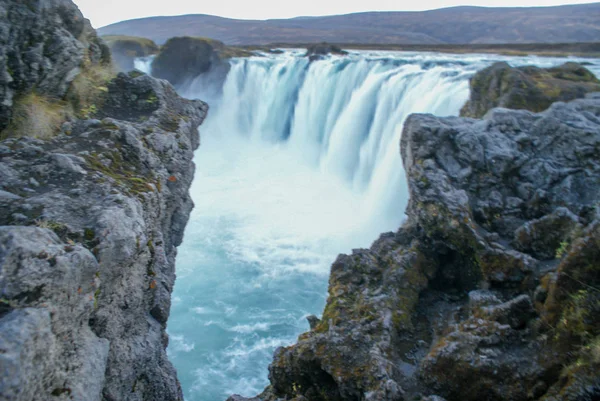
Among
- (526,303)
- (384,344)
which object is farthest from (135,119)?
(526,303)

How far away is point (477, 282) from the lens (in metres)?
7.08

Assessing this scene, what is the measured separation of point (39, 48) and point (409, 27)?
269 feet

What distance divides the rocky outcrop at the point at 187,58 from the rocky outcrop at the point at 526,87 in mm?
24061

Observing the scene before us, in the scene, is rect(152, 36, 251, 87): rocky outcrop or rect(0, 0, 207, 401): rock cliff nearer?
rect(0, 0, 207, 401): rock cliff

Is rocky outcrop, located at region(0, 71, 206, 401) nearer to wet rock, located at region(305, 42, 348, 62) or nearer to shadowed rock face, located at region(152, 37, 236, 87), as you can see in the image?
wet rock, located at region(305, 42, 348, 62)

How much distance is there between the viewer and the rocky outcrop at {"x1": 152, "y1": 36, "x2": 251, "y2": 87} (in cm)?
3325

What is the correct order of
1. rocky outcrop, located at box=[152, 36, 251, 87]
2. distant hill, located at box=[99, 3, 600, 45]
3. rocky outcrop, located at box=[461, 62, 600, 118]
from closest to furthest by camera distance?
rocky outcrop, located at box=[461, 62, 600, 118] → rocky outcrop, located at box=[152, 36, 251, 87] → distant hill, located at box=[99, 3, 600, 45]

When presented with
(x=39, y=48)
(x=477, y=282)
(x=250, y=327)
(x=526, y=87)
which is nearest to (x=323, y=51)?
(x=526, y=87)

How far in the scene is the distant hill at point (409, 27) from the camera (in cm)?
6122

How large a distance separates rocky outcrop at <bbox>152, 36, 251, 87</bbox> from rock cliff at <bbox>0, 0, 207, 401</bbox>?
89.2 feet

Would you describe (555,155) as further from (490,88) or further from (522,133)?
(490,88)

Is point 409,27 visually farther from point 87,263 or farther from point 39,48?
point 87,263

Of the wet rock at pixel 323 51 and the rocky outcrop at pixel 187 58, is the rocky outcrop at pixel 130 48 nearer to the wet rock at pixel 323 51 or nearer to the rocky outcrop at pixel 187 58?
the rocky outcrop at pixel 187 58

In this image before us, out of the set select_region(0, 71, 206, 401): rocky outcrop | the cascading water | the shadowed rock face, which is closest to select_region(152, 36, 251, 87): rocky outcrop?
the shadowed rock face
